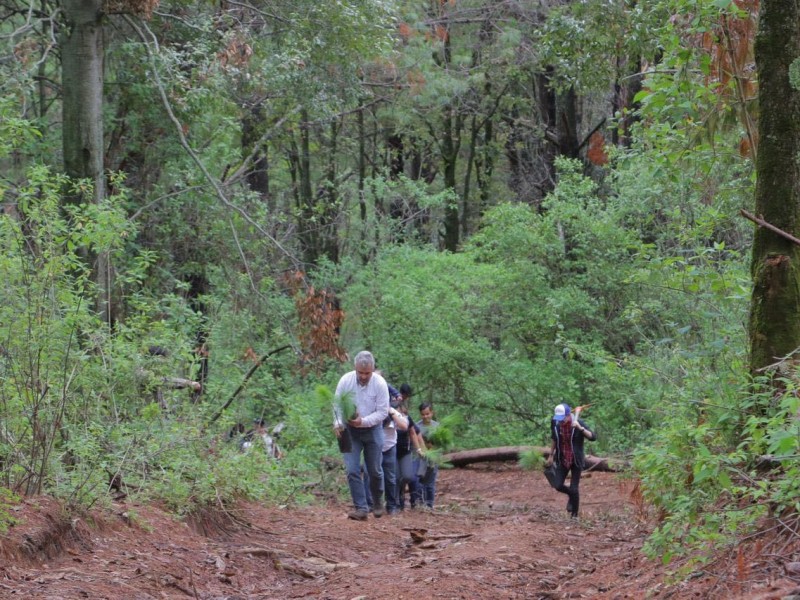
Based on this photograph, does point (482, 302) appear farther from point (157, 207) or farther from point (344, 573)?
point (344, 573)

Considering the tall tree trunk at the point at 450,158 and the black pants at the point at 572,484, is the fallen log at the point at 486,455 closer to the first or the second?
the black pants at the point at 572,484

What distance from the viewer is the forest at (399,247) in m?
7.42

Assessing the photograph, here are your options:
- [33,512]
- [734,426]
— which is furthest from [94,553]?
[734,426]

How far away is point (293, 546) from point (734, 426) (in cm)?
489

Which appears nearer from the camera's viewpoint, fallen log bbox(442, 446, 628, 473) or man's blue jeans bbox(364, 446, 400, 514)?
man's blue jeans bbox(364, 446, 400, 514)

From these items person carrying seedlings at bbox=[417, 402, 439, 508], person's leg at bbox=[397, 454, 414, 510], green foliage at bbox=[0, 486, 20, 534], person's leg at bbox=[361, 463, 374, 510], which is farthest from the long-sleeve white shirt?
green foliage at bbox=[0, 486, 20, 534]

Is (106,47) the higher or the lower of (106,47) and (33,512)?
the higher

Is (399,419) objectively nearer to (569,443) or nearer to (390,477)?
(390,477)

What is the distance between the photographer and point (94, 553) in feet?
26.9

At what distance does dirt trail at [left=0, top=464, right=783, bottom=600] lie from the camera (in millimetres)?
7387

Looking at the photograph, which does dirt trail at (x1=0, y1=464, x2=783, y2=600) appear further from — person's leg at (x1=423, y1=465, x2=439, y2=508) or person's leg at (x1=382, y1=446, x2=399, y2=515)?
person's leg at (x1=423, y1=465, x2=439, y2=508)

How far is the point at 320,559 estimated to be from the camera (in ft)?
32.0

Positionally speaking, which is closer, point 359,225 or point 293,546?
point 293,546

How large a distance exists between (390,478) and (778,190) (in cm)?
698
